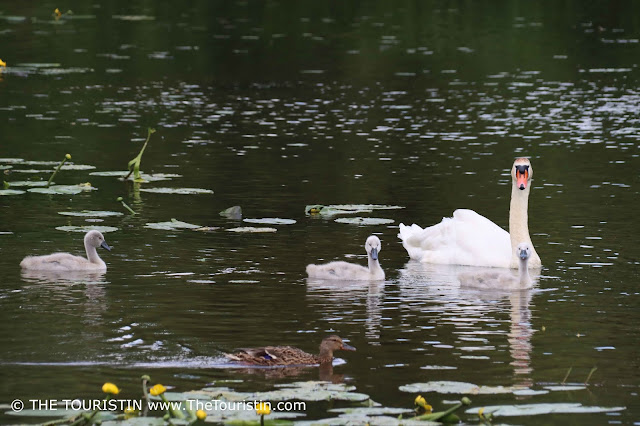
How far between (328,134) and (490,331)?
16.1m

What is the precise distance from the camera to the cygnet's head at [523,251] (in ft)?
53.6

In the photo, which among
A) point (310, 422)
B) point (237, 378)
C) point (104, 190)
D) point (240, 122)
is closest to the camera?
point (310, 422)

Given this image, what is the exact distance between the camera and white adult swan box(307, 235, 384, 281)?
16469mm

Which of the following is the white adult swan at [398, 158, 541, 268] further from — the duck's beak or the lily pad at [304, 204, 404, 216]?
the duck's beak

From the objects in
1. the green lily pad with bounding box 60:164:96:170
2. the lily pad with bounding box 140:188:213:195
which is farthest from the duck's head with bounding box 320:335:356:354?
the green lily pad with bounding box 60:164:96:170

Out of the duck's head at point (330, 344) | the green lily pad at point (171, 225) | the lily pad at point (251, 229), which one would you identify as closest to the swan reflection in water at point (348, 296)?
the duck's head at point (330, 344)

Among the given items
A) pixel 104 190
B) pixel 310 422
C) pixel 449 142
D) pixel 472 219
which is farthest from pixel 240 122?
pixel 310 422

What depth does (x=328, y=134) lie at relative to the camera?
98.2ft

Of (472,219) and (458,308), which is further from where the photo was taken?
(472,219)

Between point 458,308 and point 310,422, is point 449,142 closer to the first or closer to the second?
point 458,308

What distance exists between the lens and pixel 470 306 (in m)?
15.3

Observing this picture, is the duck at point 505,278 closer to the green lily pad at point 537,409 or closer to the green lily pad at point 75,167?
the green lily pad at point 537,409

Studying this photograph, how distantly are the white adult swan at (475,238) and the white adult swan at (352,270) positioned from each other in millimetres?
1548

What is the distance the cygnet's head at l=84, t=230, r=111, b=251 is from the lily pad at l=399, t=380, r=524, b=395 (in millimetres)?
6347
